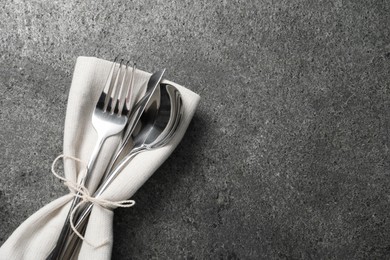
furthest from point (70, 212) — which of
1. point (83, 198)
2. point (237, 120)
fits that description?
point (237, 120)

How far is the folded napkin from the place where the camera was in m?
0.54

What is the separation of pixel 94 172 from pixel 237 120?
196mm

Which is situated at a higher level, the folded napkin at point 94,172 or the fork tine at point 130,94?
the fork tine at point 130,94

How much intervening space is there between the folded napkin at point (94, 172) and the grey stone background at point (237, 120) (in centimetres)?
4

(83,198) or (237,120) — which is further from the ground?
(237,120)

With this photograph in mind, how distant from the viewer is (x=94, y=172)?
Result: 1.83 ft

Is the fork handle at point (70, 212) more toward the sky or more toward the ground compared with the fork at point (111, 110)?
more toward the ground

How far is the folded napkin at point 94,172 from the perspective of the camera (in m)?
0.54

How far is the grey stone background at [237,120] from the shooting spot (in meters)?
0.60

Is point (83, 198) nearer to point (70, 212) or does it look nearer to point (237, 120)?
point (70, 212)

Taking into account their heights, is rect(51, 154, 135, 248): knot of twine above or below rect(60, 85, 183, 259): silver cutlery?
below

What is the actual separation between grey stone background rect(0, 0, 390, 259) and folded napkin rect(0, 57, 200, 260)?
1.7 inches

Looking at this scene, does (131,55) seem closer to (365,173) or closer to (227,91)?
(227,91)

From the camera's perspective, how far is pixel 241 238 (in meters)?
0.62
